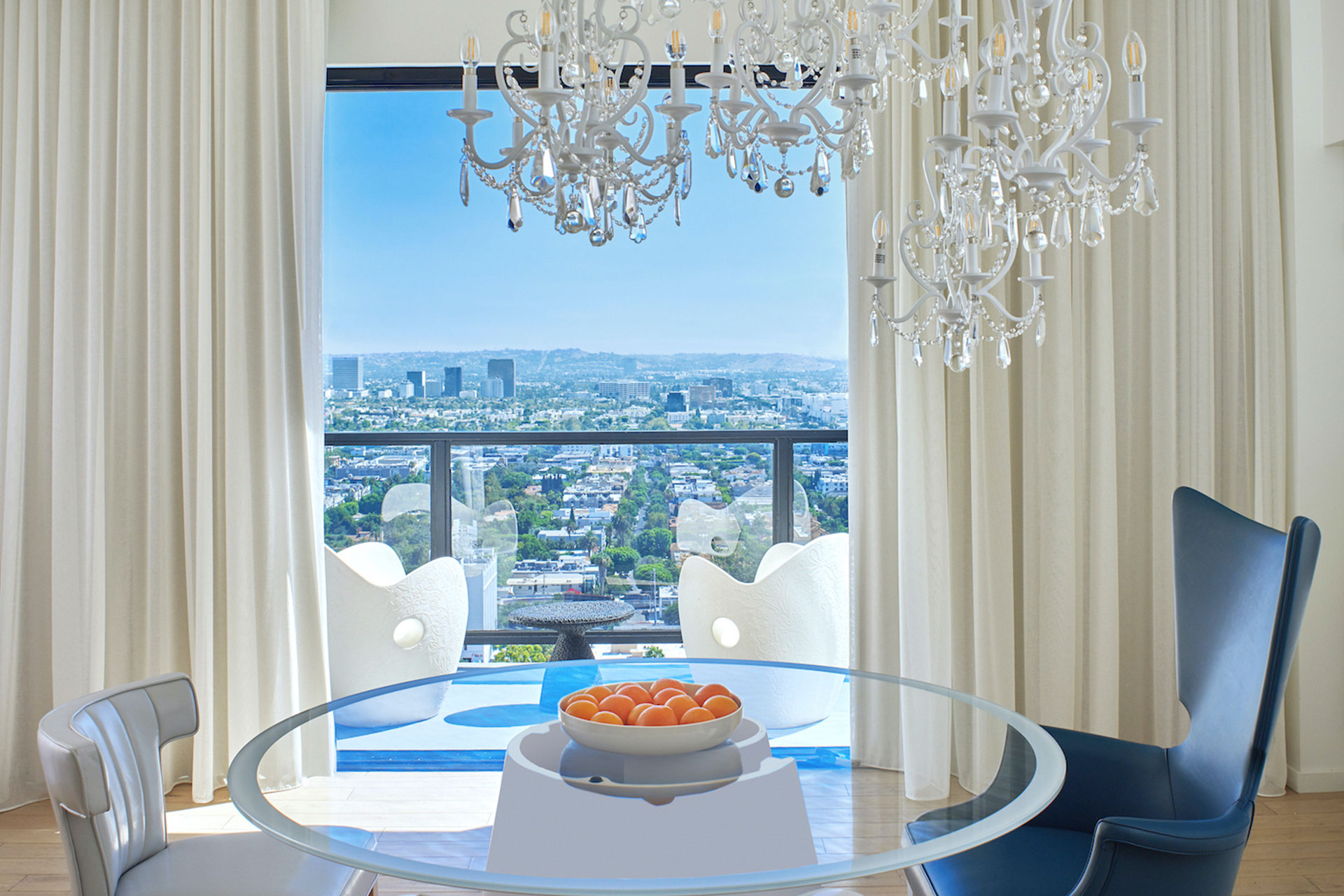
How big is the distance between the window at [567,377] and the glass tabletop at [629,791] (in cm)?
159

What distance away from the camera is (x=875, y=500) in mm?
3105

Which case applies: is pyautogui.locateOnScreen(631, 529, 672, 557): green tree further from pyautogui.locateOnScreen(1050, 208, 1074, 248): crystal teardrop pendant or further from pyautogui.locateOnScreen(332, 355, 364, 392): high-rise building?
pyautogui.locateOnScreen(1050, 208, 1074, 248): crystal teardrop pendant

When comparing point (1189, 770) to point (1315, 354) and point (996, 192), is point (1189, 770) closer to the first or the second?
point (996, 192)

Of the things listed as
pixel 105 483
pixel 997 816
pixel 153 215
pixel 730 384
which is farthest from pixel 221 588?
pixel 997 816

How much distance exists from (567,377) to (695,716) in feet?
7.41

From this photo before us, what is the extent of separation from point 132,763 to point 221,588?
147 centimetres

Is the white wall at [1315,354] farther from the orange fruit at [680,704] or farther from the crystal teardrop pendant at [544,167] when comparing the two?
the crystal teardrop pendant at [544,167]

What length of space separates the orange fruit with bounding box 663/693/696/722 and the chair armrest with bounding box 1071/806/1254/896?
25.6 inches

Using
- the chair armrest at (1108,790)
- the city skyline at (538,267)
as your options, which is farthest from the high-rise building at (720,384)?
the chair armrest at (1108,790)

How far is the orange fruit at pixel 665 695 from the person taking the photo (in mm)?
1601

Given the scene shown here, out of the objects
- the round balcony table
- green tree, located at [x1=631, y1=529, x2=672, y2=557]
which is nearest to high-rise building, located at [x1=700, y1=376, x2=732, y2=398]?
green tree, located at [x1=631, y1=529, x2=672, y2=557]

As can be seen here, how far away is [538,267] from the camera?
360 cm

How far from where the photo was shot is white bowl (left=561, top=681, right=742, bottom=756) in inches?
58.6

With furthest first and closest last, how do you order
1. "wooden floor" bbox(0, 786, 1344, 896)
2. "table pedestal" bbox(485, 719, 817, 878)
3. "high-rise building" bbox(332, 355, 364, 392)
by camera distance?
"high-rise building" bbox(332, 355, 364, 392)
"wooden floor" bbox(0, 786, 1344, 896)
"table pedestal" bbox(485, 719, 817, 878)
